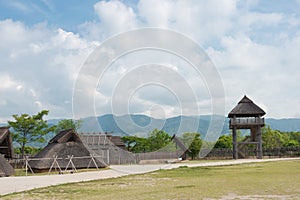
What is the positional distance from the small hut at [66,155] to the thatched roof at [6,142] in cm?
345

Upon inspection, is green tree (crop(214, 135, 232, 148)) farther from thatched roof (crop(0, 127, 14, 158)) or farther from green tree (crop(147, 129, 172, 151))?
thatched roof (crop(0, 127, 14, 158))

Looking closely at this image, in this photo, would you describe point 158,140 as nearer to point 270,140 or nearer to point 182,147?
point 182,147

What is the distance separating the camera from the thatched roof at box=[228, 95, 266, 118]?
43188 mm

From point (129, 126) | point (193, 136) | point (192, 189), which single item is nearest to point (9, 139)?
point (129, 126)

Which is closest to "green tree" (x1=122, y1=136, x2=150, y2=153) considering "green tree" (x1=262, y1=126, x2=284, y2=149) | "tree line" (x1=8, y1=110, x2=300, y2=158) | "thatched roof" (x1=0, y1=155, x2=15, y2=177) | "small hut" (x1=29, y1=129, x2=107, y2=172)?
"tree line" (x1=8, y1=110, x2=300, y2=158)

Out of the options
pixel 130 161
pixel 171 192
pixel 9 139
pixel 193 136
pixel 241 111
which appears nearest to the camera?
pixel 171 192

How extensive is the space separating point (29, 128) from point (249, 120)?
25841 mm

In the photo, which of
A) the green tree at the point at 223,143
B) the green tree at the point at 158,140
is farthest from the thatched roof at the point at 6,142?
the green tree at the point at 223,143

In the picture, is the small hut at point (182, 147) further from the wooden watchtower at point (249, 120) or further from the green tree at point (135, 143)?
the green tree at point (135, 143)

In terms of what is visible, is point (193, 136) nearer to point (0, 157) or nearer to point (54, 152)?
point (54, 152)

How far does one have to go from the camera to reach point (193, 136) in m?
49.3

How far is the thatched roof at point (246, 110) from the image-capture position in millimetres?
43188

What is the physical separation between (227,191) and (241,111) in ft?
106

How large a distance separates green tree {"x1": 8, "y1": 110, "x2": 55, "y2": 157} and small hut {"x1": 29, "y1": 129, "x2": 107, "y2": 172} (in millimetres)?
9425
